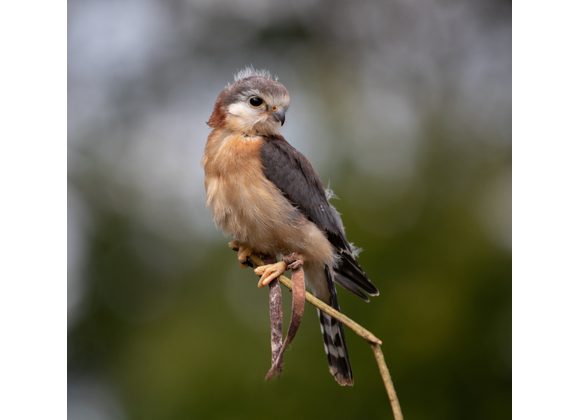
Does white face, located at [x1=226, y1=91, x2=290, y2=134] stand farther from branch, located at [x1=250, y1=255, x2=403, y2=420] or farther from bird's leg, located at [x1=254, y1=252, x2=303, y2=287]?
branch, located at [x1=250, y1=255, x2=403, y2=420]

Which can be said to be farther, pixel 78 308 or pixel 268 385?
pixel 78 308

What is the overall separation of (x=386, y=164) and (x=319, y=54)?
108 cm

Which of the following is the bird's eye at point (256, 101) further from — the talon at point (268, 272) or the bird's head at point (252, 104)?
the talon at point (268, 272)

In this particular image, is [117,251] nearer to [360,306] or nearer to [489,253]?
[360,306]

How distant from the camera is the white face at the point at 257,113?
6.10 feet

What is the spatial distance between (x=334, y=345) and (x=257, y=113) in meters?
0.69

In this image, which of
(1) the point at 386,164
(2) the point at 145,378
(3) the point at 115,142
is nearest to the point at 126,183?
(3) the point at 115,142

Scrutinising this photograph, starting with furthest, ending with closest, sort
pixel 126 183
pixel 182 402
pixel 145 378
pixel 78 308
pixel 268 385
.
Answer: pixel 126 183 → pixel 78 308 → pixel 145 378 → pixel 182 402 → pixel 268 385

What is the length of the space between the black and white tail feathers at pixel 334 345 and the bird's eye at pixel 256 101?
55 centimetres

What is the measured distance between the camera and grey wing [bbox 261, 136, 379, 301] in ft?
6.89

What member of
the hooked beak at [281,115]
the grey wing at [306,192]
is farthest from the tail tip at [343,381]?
the hooked beak at [281,115]

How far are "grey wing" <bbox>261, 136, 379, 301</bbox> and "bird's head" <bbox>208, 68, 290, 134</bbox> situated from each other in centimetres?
10

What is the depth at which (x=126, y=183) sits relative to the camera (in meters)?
4.96

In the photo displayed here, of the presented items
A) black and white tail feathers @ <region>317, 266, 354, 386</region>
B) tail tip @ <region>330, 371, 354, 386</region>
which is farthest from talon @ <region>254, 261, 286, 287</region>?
black and white tail feathers @ <region>317, 266, 354, 386</region>
